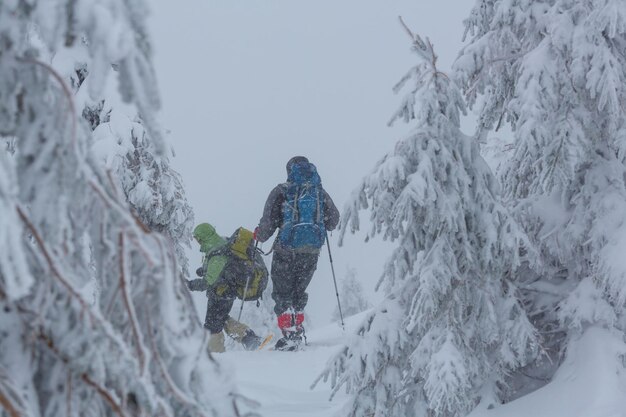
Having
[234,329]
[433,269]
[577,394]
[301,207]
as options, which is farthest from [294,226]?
[577,394]

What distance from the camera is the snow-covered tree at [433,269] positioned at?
587 centimetres

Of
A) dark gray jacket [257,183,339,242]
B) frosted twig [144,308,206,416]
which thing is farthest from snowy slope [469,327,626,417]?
dark gray jacket [257,183,339,242]

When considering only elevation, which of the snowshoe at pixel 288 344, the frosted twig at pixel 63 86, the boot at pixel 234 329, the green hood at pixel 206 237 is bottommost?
the frosted twig at pixel 63 86

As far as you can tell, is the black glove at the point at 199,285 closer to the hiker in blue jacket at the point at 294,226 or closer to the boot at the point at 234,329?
the boot at the point at 234,329

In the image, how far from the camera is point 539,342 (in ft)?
20.5

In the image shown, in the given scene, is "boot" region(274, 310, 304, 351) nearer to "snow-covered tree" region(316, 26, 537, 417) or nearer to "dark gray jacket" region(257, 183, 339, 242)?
"dark gray jacket" region(257, 183, 339, 242)

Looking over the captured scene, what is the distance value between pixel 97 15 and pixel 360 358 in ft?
15.9

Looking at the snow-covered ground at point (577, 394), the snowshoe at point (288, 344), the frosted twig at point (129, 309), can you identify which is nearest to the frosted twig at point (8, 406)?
the frosted twig at point (129, 309)

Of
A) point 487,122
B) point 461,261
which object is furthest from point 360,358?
point 487,122

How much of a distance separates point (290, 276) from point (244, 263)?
2.48ft

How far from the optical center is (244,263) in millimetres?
11398

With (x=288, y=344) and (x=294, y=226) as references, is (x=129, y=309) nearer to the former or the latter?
(x=294, y=226)

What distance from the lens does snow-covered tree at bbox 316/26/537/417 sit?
587 cm

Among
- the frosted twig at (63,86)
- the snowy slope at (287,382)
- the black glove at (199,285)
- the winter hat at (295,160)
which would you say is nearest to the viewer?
the frosted twig at (63,86)
